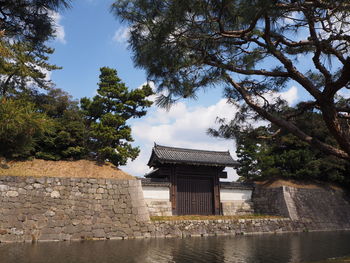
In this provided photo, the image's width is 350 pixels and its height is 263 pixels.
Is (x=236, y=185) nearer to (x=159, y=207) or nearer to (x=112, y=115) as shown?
(x=159, y=207)

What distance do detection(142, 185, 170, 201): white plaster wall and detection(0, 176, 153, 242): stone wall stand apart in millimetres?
1689

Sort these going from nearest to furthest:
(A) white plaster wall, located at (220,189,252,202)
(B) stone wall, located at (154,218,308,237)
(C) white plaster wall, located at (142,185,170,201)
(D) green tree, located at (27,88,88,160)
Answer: (B) stone wall, located at (154,218,308,237) < (D) green tree, located at (27,88,88,160) < (C) white plaster wall, located at (142,185,170,201) < (A) white plaster wall, located at (220,189,252,202)

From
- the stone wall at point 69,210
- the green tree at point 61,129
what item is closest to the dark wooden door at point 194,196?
the stone wall at point 69,210

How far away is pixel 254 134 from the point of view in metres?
6.43

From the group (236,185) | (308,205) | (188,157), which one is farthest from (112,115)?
(308,205)

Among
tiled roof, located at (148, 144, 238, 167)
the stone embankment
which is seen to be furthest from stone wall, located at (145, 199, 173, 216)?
tiled roof, located at (148, 144, 238, 167)

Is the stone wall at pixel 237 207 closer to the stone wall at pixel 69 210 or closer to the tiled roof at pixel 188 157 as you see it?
the tiled roof at pixel 188 157

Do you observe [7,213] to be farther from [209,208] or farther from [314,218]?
[314,218]

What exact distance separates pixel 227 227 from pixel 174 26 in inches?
429

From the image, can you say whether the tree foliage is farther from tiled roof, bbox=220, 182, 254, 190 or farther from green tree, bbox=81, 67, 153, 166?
tiled roof, bbox=220, 182, 254, 190

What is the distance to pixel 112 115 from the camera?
44.2ft

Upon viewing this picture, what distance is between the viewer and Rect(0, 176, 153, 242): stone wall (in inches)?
398

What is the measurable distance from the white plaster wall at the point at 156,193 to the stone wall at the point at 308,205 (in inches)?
215

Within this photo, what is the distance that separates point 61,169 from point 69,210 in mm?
2040
